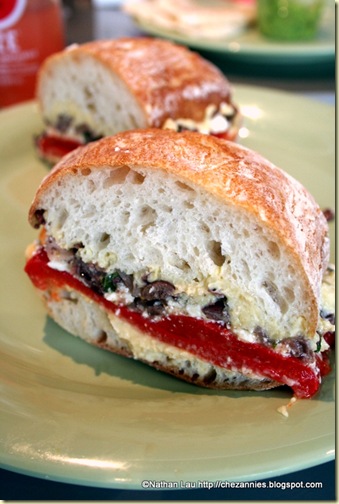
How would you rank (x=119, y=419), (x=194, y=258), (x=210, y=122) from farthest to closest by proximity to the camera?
(x=210, y=122)
(x=194, y=258)
(x=119, y=419)

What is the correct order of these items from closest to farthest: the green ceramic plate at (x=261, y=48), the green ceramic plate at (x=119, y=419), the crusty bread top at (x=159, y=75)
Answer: the green ceramic plate at (x=119, y=419)
the crusty bread top at (x=159, y=75)
the green ceramic plate at (x=261, y=48)

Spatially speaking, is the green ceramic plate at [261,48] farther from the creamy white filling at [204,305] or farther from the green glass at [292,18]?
the creamy white filling at [204,305]

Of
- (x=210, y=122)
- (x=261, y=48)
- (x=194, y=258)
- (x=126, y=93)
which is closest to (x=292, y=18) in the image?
(x=261, y=48)

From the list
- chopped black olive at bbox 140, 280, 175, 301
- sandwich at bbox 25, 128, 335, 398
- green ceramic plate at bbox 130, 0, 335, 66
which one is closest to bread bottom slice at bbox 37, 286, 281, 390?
sandwich at bbox 25, 128, 335, 398

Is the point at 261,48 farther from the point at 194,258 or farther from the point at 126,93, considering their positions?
the point at 194,258

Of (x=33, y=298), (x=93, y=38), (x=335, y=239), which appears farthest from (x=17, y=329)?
(x=93, y=38)

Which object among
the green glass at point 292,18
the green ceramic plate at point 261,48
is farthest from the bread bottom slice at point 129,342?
the green glass at point 292,18
